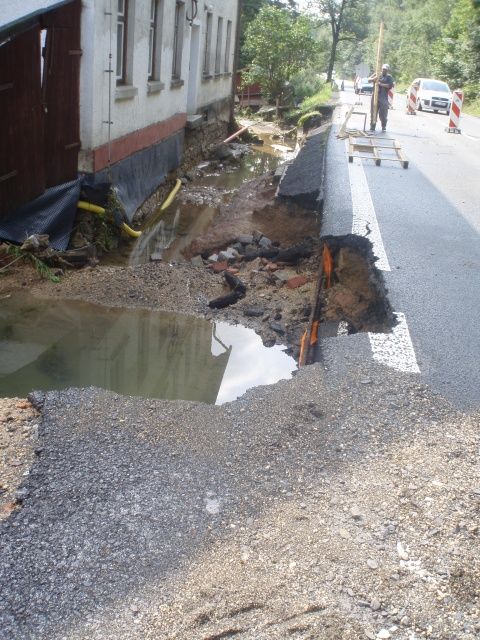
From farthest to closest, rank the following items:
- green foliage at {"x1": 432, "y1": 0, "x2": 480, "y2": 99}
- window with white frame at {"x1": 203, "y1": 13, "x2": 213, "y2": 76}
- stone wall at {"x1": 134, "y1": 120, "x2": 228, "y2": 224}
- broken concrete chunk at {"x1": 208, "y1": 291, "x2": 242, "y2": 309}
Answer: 1. green foliage at {"x1": 432, "y1": 0, "x2": 480, "y2": 99}
2. window with white frame at {"x1": 203, "y1": 13, "x2": 213, "y2": 76}
3. stone wall at {"x1": 134, "y1": 120, "x2": 228, "y2": 224}
4. broken concrete chunk at {"x1": 208, "y1": 291, "x2": 242, "y2": 309}

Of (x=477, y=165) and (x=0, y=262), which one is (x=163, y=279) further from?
(x=477, y=165)

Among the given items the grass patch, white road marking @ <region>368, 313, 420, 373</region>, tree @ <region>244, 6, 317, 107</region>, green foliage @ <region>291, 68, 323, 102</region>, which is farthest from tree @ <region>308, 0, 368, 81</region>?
white road marking @ <region>368, 313, 420, 373</region>

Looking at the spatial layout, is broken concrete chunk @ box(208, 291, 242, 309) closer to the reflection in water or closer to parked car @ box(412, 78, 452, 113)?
the reflection in water

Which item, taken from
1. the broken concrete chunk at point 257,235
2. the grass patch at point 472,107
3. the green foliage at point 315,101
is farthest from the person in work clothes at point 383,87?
the grass patch at point 472,107

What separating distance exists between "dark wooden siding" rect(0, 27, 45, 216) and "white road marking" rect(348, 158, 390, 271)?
13.9 ft

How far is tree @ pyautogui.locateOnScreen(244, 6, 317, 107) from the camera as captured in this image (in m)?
31.1

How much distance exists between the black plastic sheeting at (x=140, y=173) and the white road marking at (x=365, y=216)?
11.9 ft

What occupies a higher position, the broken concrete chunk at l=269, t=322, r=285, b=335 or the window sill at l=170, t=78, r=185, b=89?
the window sill at l=170, t=78, r=185, b=89

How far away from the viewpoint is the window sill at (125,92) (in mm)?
10656

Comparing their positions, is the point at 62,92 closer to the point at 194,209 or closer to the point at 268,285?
the point at 268,285

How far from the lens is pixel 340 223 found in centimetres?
796

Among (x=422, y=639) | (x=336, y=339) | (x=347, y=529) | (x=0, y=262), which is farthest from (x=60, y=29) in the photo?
(x=422, y=639)

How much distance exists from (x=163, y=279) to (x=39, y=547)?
5.63 m

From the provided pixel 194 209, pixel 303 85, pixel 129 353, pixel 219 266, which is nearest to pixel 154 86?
pixel 194 209
